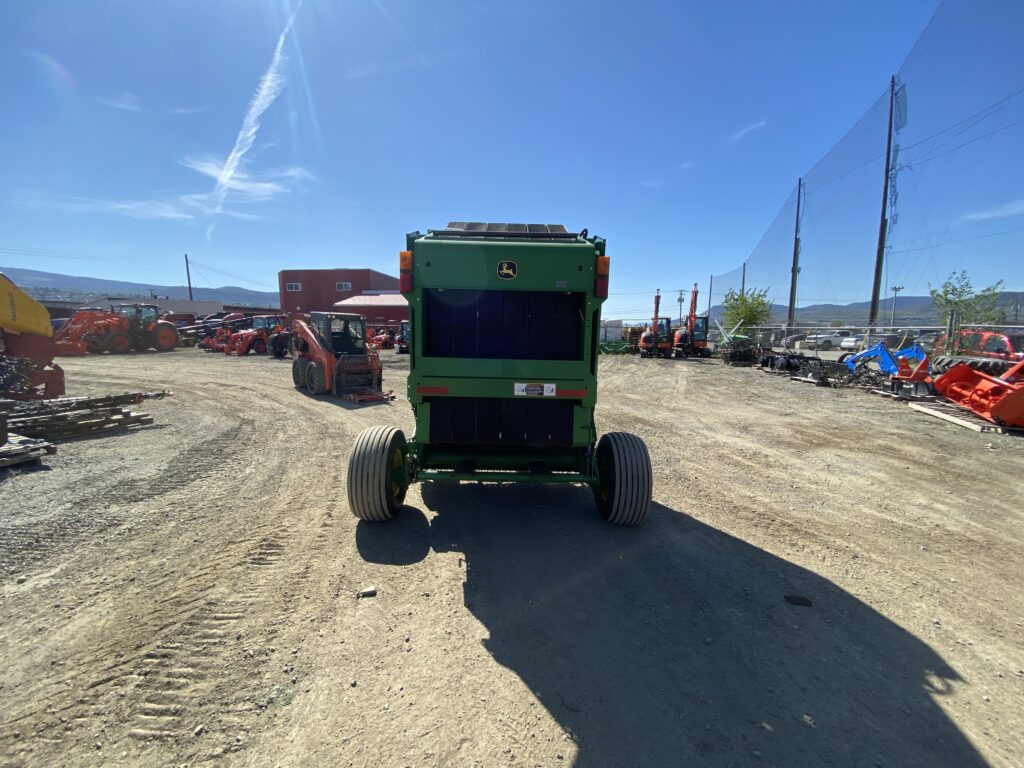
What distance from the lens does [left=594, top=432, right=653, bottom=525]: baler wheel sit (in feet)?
14.2

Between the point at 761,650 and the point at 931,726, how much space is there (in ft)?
2.59

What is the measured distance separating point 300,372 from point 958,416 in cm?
1640

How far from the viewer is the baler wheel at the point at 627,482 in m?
4.32

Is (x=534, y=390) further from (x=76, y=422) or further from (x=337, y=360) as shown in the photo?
(x=337, y=360)

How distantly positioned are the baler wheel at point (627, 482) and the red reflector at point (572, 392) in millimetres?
680

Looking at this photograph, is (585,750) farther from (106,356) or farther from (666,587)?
(106,356)

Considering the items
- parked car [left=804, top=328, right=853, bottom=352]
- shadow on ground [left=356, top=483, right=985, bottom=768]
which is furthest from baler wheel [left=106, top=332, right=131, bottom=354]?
parked car [left=804, top=328, right=853, bottom=352]

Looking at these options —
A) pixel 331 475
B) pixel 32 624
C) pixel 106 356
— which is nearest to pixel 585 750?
pixel 32 624

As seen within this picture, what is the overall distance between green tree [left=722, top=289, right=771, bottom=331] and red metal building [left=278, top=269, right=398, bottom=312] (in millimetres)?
39030

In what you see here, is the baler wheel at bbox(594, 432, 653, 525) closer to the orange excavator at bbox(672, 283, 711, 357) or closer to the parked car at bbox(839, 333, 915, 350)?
the parked car at bbox(839, 333, 915, 350)

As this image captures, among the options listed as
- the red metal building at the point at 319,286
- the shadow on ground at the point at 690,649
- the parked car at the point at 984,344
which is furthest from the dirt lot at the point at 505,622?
the red metal building at the point at 319,286

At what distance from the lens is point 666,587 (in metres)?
3.50

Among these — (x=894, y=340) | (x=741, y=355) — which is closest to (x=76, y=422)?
(x=741, y=355)

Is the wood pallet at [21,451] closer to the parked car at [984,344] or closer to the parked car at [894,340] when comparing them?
the parked car at [984,344]
